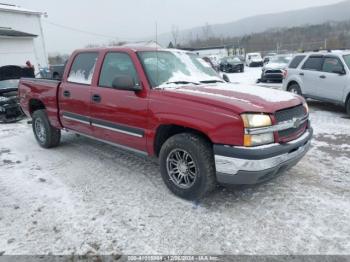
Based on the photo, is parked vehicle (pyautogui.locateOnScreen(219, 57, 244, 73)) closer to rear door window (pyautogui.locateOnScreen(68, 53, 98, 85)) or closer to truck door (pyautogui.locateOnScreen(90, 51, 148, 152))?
rear door window (pyautogui.locateOnScreen(68, 53, 98, 85))

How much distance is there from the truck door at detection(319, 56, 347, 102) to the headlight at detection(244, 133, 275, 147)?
20.7 ft

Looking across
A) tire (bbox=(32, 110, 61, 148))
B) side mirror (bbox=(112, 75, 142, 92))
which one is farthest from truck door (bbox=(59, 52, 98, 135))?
side mirror (bbox=(112, 75, 142, 92))

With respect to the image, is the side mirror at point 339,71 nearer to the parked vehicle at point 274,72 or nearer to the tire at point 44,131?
the tire at point 44,131

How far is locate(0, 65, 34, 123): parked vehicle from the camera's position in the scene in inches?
387

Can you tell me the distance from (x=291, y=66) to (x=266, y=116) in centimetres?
827

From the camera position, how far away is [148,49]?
15.7 feet

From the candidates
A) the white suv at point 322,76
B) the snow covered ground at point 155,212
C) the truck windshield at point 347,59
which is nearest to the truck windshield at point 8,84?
the snow covered ground at point 155,212

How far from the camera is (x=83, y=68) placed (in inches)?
214

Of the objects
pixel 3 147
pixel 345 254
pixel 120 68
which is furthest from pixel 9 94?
pixel 345 254

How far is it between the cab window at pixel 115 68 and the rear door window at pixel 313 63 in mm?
7075

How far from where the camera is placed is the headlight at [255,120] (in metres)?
3.39

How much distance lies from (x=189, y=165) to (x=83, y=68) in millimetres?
2648

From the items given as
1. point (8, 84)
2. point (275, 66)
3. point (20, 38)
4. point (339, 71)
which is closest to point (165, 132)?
point (339, 71)

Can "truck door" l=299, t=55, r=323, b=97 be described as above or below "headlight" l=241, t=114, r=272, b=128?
below
